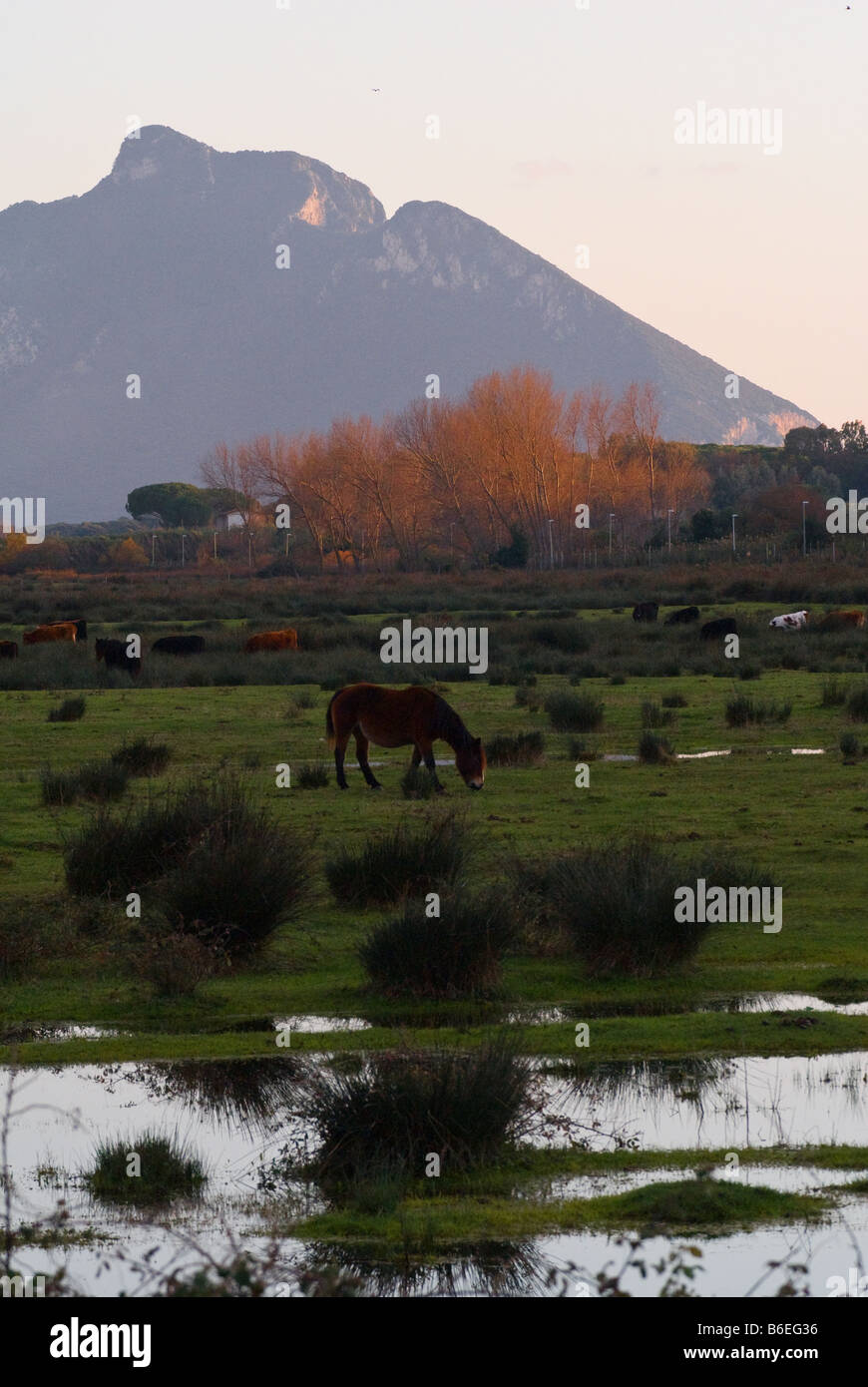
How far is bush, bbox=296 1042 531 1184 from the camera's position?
24.8 feet

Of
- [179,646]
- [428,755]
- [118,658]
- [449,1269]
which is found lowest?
[449,1269]

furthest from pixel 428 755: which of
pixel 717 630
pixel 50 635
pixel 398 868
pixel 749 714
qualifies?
pixel 50 635

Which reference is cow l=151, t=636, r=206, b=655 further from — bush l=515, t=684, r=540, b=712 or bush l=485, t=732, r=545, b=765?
bush l=485, t=732, r=545, b=765

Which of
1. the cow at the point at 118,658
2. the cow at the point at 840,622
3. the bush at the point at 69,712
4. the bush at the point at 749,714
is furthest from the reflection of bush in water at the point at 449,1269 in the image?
the cow at the point at 840,622

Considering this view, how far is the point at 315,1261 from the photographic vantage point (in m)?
6.30

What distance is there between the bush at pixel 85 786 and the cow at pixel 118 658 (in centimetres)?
1663

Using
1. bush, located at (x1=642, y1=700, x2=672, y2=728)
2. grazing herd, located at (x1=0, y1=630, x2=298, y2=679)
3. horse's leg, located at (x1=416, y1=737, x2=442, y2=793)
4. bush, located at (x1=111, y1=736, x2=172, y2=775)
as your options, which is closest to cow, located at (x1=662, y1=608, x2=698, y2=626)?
grazing herd, located at (x1=0, y1=630, x2=298, y2=679)

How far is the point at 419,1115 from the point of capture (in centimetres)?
764

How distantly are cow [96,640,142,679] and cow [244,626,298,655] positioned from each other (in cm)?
508

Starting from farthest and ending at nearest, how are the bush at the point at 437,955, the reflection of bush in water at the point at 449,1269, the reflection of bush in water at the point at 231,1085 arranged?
1. the bush at the point at 437,955
2. the reflection of bush in water at the point at 231,1085
3. the reflection of bush in water at the point at 449,1269

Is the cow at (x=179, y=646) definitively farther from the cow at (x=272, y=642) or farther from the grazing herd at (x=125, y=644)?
the cow at (x=272, y=642)

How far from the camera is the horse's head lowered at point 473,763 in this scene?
1841cm

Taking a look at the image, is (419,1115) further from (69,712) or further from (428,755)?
(69,712)

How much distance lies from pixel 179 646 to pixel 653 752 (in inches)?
841
